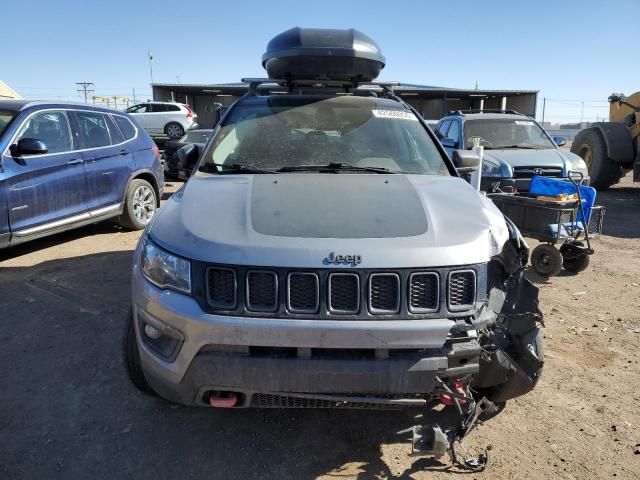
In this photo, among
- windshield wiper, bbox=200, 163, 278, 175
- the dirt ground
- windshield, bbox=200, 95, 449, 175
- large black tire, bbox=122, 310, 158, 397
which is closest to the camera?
the dirt ground

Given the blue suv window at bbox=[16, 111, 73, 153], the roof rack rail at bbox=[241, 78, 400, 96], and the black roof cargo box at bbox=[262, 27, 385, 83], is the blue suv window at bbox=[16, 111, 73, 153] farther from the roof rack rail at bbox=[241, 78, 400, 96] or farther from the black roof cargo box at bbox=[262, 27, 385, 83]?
the black roof cargo box at bbox=[262, 27, 385, 83]

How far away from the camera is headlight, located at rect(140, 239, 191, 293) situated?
2115mm

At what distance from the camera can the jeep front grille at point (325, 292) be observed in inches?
79.5

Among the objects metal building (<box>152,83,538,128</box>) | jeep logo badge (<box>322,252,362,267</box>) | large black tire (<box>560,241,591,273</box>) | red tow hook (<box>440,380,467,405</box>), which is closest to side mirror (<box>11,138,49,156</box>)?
jeep logo badge (<box>322,252,362,267</box>)

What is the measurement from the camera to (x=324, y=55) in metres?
3.77

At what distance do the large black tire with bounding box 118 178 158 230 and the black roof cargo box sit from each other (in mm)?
3698

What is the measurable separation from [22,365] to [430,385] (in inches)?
110

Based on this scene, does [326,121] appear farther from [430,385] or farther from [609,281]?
[609,281]

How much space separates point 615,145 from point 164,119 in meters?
17.0

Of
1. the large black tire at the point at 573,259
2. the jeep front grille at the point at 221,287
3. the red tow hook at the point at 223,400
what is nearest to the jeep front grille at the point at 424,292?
the jeep front grille at the point at 221,287

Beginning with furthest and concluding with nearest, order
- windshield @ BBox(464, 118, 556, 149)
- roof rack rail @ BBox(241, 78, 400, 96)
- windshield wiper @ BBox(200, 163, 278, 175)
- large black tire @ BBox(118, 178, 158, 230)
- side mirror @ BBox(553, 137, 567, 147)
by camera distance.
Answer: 1. side mirror @ BBox(553, 137, 567, 147)
2. windshield @ BBox(464, 118, 556, 149)
3. large black tire @ BBox(118, 178, 158, 230)
4. roof rack rail @ BBox(241, 78, 400, 96)
5. windshield wiper @ BBox(200, 163, 278, 175)

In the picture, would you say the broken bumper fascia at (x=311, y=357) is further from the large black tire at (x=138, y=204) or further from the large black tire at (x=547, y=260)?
the large black tire at (x=138, y=204)

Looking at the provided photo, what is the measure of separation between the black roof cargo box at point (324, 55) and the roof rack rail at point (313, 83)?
0.07 m

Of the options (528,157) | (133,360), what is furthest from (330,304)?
(528,157)
